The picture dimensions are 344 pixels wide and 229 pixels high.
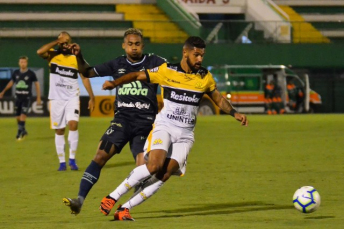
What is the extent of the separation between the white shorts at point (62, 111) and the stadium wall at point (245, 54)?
22.1 m

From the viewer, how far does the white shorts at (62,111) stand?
13.3 m

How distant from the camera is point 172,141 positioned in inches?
318

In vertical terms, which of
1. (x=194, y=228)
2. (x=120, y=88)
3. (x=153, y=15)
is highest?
(x=153, y=15)

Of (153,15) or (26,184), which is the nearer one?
(26,184)

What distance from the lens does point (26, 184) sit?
453 inches

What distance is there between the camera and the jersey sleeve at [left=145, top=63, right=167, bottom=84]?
812cm

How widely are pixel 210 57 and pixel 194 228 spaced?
30.0 metres

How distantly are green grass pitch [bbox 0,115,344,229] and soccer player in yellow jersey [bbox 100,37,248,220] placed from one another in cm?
47

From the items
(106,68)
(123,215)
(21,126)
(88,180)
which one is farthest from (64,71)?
(21,126)

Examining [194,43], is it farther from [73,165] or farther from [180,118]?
[73,165]

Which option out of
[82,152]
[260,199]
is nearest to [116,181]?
[260,199]

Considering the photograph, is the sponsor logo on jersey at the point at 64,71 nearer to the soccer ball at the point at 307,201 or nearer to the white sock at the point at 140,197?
the white sock at the point at 140,197

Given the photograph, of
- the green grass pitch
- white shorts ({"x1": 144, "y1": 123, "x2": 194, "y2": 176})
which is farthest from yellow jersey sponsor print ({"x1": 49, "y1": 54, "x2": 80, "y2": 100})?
white shorts ({"x1": 144, "y1": 123, "x2": 194, "y2": 176})

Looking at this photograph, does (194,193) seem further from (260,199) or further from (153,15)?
(153,15)
